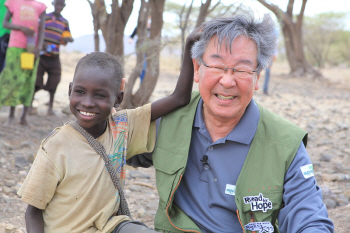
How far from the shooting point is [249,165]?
211 cm

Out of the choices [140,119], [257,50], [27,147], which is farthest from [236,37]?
[27,147]

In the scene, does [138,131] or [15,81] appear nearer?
[138,131]

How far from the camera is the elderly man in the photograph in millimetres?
2041

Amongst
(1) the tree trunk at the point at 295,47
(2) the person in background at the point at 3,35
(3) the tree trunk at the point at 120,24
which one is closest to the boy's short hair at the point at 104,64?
(3) the tree trunk at the point at 120,24

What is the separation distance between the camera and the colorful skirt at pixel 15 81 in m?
5.41

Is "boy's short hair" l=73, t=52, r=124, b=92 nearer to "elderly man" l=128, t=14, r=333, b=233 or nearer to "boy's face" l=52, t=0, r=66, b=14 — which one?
"elderly man" l=128, t=14, r=333, b=233

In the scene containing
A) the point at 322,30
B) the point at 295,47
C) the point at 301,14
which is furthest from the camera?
the point at 322,30

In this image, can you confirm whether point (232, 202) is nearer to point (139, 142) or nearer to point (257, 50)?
point (139, 142)

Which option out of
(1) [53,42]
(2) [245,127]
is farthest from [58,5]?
(2) [245,127]

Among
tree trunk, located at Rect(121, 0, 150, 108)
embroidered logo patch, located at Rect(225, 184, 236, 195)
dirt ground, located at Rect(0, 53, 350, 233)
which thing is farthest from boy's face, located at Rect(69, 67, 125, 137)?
tree trunk, located at Rect(121, 0, 150, 108)

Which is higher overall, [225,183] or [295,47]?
[295,47]

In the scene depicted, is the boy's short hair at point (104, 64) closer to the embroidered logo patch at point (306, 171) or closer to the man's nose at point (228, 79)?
the man's nose at point (228, 79)

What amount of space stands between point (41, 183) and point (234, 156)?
102cm

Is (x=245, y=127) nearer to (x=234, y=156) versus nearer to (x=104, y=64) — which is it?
(x=234, y=156)
